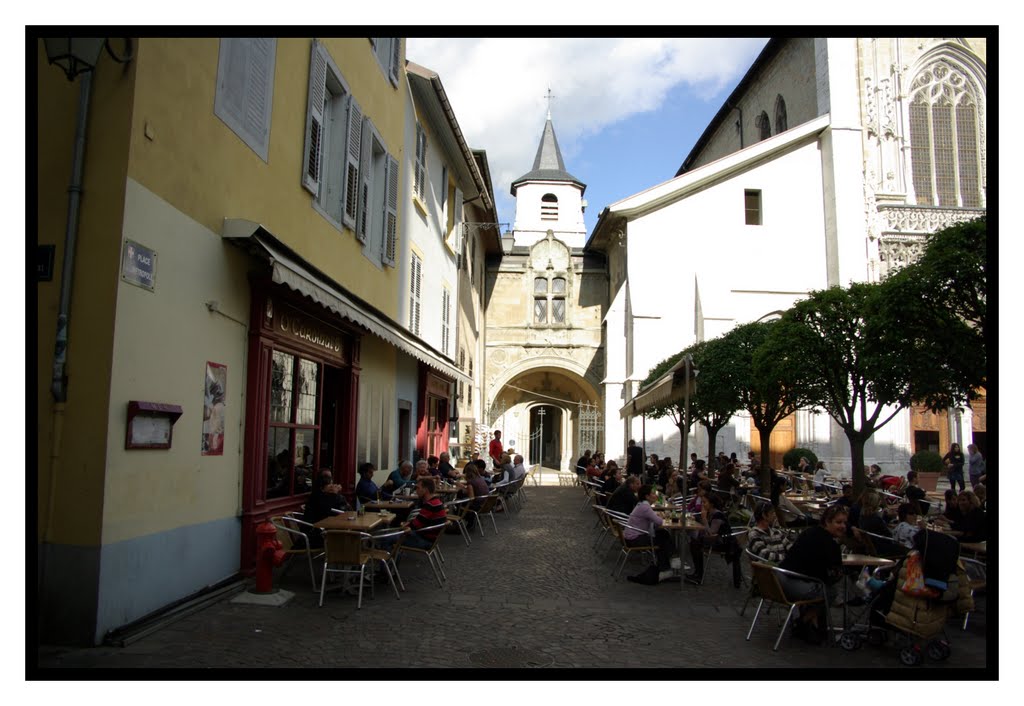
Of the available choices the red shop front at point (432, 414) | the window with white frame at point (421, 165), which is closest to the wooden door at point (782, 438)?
the red shop front at point (432, 414)

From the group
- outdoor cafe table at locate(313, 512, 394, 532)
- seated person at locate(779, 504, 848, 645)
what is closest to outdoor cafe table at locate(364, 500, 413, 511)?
outdoor cafe table at locate(313, 512, 394, 532)

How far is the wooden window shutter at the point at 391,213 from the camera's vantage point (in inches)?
533

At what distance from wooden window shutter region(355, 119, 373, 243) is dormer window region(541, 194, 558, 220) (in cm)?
3367

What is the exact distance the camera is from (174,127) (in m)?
6.48

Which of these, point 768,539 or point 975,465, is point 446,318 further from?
point 768,539

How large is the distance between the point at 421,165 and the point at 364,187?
4.99 meters

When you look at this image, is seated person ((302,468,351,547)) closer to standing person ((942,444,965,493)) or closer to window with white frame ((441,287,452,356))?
window with white frame ((441,287,452,356))

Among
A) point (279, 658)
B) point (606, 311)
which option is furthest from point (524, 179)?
point (279, 658)

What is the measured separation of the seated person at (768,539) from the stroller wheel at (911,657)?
142 cm

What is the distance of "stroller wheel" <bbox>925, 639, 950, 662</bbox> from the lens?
5703 millimetres

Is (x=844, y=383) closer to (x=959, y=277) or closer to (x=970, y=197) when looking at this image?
(x=959, y=277)

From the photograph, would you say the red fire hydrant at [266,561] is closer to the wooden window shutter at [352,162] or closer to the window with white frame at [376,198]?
the wooden window shutter at [352,162]

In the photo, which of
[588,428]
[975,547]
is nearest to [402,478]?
[975,547]

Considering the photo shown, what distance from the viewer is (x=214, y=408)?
288 inches
